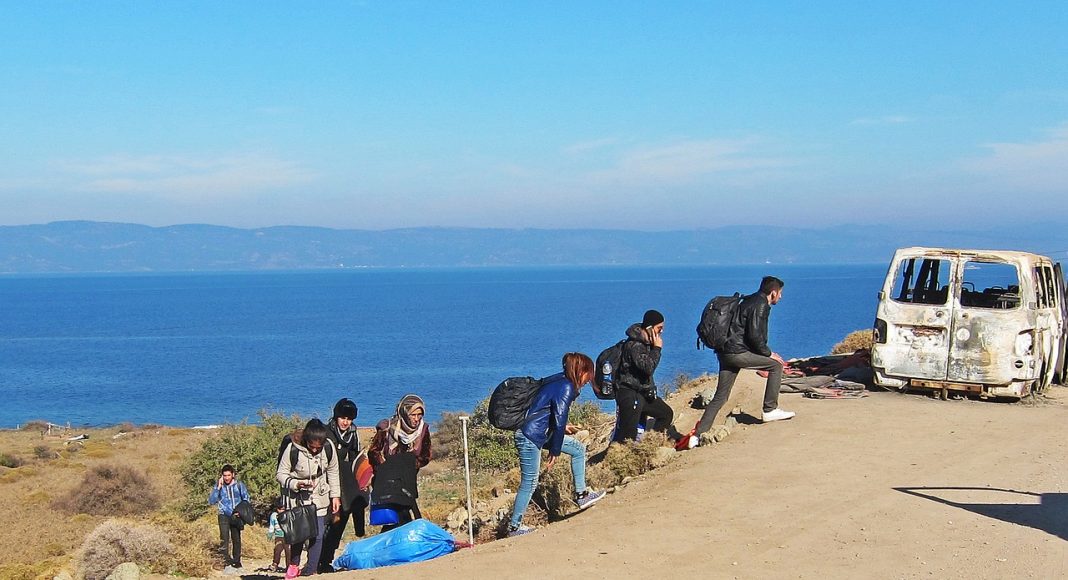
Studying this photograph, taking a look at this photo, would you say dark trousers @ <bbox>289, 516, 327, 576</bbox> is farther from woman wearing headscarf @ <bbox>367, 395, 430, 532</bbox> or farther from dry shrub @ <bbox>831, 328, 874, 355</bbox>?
dry shrub @ <bbox>831, 328, 874, 355</bbox>

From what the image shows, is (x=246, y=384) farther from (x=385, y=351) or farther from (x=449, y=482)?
(x=449, y=482)

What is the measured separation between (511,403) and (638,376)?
2.31 meters

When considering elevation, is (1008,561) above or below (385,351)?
above

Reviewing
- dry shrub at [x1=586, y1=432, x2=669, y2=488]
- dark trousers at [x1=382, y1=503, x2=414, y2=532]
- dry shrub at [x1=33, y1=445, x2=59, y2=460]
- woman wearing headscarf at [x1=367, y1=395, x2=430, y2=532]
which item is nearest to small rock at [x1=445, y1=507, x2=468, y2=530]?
dry shrub at [x1=586, y1=432, x2=669, y2=488]

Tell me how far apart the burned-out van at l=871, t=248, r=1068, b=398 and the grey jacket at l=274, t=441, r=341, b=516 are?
806cm

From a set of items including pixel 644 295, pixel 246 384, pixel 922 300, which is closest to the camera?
pixel 922 300

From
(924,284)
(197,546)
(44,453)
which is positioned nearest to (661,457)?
(197,546)

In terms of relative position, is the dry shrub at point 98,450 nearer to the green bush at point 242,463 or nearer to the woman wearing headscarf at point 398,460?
the green bush at point 242,463

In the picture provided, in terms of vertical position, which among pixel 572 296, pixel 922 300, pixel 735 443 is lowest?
pixel 572 296

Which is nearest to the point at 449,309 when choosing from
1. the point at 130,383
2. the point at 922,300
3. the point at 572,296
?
the point at 572,296

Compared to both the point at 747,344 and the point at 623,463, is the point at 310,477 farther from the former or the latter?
the point at 747,344

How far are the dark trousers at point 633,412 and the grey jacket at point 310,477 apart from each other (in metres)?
3.58

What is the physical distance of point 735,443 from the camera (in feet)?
38.2

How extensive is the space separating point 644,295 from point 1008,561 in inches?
6928
